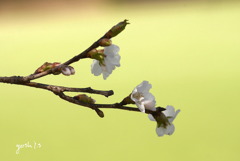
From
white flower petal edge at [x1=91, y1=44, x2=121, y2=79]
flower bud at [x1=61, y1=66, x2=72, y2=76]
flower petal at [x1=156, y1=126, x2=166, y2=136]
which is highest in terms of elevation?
white flower petal edge at [x1=91, y1=44, x2=121, y2=79]

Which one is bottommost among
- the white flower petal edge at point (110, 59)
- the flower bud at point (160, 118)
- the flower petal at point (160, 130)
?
the flower petal at point (160, 130)

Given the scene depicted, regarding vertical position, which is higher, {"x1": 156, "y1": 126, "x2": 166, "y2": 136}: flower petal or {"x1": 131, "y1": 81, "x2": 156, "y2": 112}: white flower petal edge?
{"x1": 131, "y1": 81, "x2": 156, "y2": 112}: white flower petal edge

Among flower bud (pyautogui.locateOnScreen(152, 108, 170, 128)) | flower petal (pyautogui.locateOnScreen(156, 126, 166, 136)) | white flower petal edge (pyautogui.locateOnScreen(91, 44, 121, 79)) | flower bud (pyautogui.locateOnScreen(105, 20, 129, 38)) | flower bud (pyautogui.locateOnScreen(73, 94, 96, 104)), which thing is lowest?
flower petal (pyautogui.locateOnScreen(156, 126, 166, 136))

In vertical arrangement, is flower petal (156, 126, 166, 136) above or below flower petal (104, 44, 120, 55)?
below

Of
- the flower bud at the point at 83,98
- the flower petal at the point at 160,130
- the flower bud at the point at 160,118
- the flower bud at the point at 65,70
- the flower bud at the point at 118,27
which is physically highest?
the flower bud at the point at 118,27

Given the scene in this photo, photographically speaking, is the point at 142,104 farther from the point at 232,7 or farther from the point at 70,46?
the point at 232,7

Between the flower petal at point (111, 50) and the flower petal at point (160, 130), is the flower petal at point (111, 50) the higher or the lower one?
the higher one

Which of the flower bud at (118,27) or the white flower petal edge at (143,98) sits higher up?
the flower bud at (118,27)

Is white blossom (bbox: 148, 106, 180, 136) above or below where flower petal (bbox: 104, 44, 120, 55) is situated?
below

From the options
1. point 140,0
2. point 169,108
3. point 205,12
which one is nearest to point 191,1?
point 205,12
